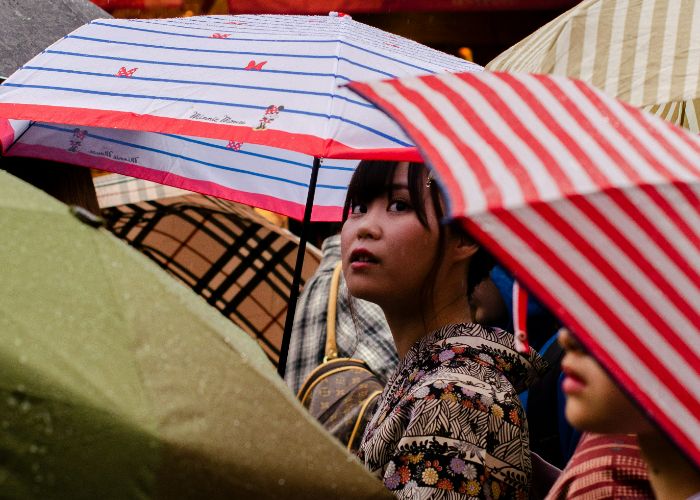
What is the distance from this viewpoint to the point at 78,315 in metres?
1.06

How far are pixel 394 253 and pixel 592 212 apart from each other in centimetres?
109

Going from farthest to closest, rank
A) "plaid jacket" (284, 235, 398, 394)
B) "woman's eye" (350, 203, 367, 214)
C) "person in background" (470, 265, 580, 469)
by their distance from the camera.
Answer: "plaid jacket" (284, 235, 398, 394), "person in background" (470, 265, 580, 469), "woman's eye" (350, 203, 367, 214)

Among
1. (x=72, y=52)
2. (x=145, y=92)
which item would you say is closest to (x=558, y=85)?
(x=145, y=92)

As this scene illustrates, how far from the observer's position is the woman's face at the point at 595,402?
126cm

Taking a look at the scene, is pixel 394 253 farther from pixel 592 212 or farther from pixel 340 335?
pixel 340 335

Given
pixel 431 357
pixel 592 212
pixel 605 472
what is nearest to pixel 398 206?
pixel 431 357

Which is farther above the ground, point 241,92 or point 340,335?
point 241,92

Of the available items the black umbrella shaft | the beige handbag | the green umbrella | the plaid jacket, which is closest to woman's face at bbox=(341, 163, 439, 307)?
the beige handbag

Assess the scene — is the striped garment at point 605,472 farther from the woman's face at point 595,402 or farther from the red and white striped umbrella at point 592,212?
the red and white striped umbrella at point 592,212

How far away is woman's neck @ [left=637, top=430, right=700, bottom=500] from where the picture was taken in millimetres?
1270

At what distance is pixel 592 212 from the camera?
106 centimetres

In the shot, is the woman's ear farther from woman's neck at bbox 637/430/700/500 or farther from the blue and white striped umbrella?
Answer: woman's neck at bbox 637/430/700/500

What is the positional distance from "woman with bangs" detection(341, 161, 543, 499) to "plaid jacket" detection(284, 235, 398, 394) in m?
0.96

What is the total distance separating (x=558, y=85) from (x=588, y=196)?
195 millimetres
